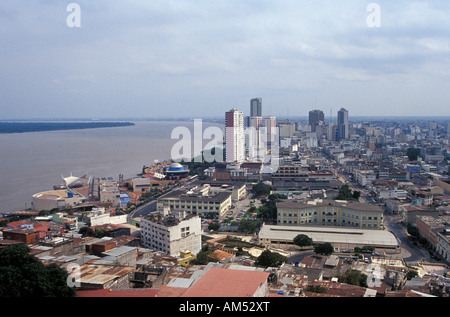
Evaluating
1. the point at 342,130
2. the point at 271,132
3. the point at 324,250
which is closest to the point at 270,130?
the point at 271,132

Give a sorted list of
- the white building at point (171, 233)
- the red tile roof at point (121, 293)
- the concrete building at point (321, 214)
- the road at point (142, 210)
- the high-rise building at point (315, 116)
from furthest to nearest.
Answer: the high-rise building at point (315, 116)
the road at point (142, 210)
the concrete building at point (321, 214)
the white building at point (171, 233)
the red tile roof at point (121, 293)

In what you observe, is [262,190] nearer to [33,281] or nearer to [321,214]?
[321,214]

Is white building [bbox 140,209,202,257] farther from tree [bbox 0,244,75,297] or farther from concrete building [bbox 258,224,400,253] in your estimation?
tree [bbox 0,244,75,297]

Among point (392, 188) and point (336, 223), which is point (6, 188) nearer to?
point (336, 223)

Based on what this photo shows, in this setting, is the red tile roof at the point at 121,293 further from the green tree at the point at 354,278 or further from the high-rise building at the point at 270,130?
the high-rise building at the point at 270,130

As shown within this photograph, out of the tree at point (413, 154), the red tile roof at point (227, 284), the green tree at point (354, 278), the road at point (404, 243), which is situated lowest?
the road at point (404, 243)

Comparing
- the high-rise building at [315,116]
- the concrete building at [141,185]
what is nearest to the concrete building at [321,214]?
the concrete building at [141,185]
